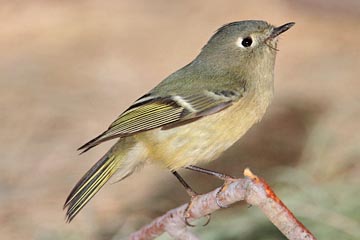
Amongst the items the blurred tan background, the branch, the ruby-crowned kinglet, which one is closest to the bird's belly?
the ruby-crowned kinglet

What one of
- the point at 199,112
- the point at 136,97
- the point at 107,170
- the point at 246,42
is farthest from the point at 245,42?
the point at 136,97

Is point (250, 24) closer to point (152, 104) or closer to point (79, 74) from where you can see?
point (152, 104)

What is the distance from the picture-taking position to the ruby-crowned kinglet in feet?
6.34

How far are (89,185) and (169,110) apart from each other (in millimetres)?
246

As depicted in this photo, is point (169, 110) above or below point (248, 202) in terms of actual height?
above

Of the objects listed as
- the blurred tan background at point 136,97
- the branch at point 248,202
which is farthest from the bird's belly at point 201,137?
the blurred tan background at point 136,97

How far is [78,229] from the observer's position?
2.72 metres

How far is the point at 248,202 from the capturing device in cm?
155

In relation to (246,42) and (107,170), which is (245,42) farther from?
(107,170)

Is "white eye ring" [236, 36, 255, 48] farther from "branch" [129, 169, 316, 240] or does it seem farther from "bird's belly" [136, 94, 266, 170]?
"branch" [129, 169, 316, 240]

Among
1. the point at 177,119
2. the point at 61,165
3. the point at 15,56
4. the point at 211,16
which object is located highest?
the point at 15,56

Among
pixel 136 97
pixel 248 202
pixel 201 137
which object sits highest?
pixel 136 97

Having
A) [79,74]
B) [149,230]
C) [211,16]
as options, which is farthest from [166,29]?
[149,230]

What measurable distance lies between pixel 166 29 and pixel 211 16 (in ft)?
0.74
